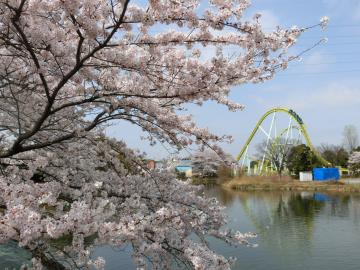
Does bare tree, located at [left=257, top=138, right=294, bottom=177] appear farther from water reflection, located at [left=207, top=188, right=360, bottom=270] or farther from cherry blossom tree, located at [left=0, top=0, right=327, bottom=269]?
cherry blossom tree, located at [left=0, top=0, right=327, bottom=269]

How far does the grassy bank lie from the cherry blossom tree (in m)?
29.9

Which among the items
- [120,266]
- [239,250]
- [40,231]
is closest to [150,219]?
[40,231]

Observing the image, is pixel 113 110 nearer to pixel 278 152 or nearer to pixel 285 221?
pixel 285 221

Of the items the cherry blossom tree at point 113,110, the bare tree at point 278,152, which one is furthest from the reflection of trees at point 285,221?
the bare tree at point 278,152

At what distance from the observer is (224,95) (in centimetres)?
421

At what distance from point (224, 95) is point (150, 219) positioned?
6.12 ft

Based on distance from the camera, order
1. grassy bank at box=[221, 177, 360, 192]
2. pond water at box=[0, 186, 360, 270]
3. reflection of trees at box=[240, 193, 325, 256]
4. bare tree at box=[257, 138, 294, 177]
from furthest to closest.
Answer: bare tree at box=[257, 138, 294, 177] < grassy bank at box=[221, 177, 360, 192] < reflection of trees at box=[240, 193, 325, 256] < pond water at box=[0, 186, 360, 270]

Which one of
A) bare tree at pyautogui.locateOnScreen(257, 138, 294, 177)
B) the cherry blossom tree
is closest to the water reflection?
the cherry blossom tree

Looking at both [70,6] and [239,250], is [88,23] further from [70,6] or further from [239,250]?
[239,250]

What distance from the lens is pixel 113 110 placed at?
3924 millimetres

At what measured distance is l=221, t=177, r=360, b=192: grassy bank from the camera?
32.0 metres

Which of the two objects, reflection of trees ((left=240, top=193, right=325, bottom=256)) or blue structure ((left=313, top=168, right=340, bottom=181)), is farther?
blue structure ((left=313, top=168, right=340, bottom=181))

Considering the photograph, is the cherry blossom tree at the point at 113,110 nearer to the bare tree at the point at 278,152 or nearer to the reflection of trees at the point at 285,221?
the reflection of trees at the point at 285,221

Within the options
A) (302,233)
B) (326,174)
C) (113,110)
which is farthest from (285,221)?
(326,174)
